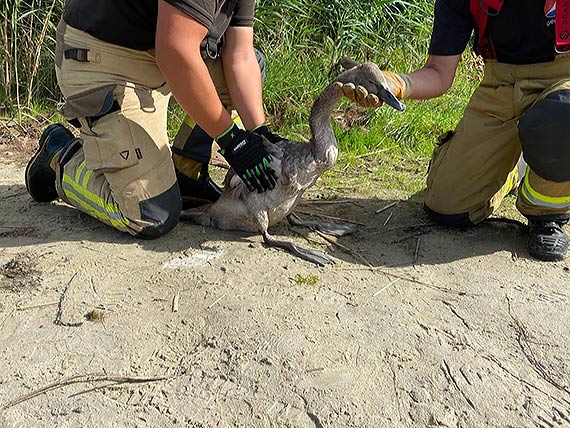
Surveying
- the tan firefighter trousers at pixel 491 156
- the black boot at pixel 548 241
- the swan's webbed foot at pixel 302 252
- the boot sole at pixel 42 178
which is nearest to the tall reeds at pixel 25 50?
the boot sole at pixel 42 178

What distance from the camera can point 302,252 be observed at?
3518 millimetres

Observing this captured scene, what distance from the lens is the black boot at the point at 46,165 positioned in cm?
400

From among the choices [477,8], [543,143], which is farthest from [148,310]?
[477,8]

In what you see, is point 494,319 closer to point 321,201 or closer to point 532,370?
point 532,370

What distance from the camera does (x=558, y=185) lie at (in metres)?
3.51

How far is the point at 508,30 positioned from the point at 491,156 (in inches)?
28.5

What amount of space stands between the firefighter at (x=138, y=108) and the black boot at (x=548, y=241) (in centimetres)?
145

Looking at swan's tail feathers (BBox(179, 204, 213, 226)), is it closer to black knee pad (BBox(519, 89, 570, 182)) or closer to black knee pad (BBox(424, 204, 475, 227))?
black knee pad (BBox(424, 204, 475, 227))

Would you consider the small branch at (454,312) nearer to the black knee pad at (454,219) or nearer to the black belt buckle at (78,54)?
the black knee pad at (454,219)

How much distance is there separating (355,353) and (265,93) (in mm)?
3206

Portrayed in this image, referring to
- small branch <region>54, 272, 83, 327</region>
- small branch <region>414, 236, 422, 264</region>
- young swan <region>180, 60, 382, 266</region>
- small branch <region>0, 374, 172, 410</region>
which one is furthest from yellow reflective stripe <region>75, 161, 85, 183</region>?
small branch <region>414, 236, 422, 264</region>

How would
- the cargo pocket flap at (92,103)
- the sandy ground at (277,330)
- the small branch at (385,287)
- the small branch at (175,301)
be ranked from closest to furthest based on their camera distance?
the sandy ground at (277,330) → the small branch at (175,301) → the small branch at (385,287) → the cargo pocket flap at (92,103)

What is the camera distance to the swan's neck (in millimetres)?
3539

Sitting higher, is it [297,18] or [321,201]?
[297,18]
